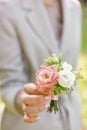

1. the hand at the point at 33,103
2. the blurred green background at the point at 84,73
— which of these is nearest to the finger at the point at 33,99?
the hand at the point at 33,103

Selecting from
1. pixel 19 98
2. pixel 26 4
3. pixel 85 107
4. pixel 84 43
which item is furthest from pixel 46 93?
pixel 84 43

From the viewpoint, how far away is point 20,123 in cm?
175

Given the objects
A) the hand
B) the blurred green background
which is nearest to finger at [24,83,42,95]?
the hand

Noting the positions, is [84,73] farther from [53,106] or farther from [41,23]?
[53,106]

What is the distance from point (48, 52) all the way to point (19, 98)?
0.56 feet

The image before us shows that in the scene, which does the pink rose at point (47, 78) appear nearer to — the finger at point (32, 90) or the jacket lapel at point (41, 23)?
the finger at point (32, 90)

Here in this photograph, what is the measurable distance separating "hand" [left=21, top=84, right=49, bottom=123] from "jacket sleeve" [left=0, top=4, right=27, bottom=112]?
241mm

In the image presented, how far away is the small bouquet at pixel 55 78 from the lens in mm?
1335

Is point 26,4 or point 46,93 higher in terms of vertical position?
point 26,4

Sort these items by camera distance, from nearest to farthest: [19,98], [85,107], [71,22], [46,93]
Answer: [46,93] → [19,98] → [71,22] → [85,107]

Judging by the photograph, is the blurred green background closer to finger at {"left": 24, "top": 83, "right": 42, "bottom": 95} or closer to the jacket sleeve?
the jacket sleeve

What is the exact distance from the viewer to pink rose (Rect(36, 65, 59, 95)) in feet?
4.37

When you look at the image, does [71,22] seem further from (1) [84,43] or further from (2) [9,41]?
(1) [84,43]

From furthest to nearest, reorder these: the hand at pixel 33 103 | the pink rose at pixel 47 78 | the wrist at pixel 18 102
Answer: the wrist at pixel 18 102 < the hand at pixel 33 103 < the pink rose at pixel 47 78
